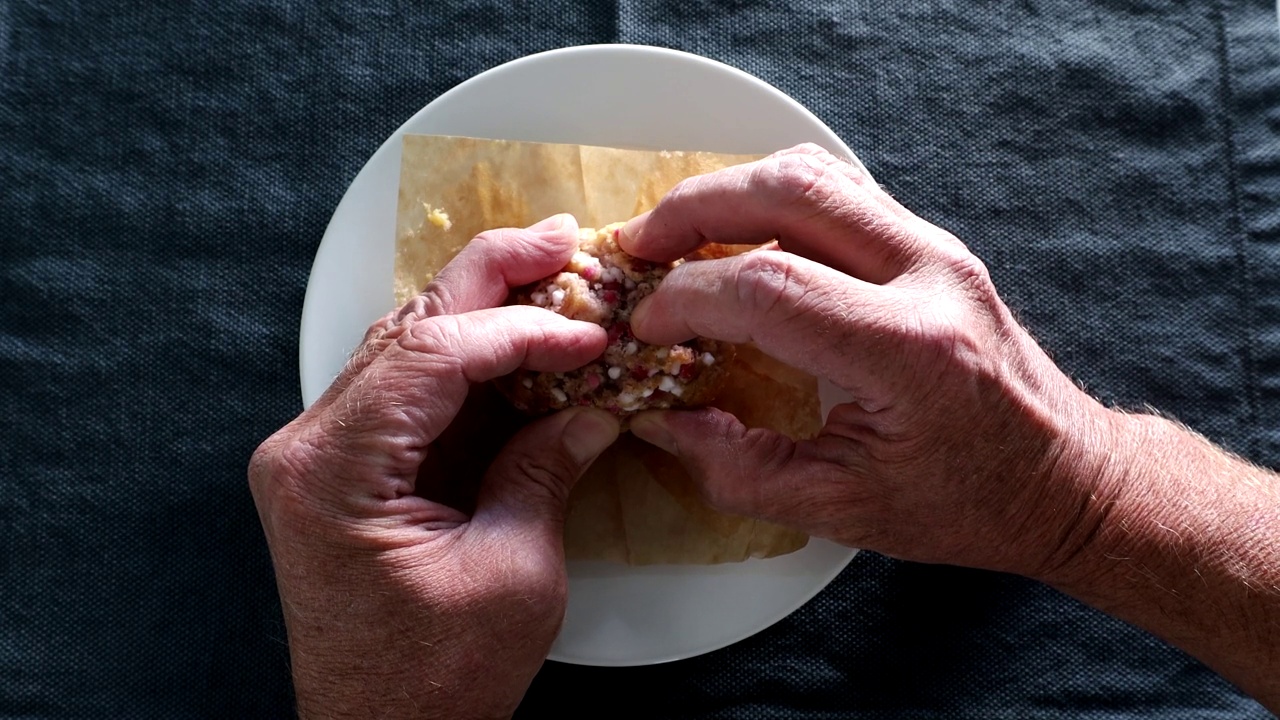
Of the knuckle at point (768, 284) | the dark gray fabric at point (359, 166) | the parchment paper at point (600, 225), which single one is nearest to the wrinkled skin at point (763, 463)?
the knuckle at point (768, 284)

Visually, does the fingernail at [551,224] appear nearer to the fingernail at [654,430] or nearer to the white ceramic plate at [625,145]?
the white ceramic plate at [625,145]

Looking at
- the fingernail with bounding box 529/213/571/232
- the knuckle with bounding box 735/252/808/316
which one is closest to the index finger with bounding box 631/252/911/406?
the knuckle with bounding box 735/252/808/316

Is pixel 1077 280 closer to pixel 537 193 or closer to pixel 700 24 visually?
pixel 700 24

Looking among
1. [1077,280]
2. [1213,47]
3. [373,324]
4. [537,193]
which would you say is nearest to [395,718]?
[373,324]

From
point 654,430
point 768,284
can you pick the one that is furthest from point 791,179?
point 654,430

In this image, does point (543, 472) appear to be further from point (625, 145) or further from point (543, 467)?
point (625, 145)

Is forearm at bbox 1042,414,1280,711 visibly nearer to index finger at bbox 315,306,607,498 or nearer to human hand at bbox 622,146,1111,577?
human hand at bbox 622,146,1111,577
